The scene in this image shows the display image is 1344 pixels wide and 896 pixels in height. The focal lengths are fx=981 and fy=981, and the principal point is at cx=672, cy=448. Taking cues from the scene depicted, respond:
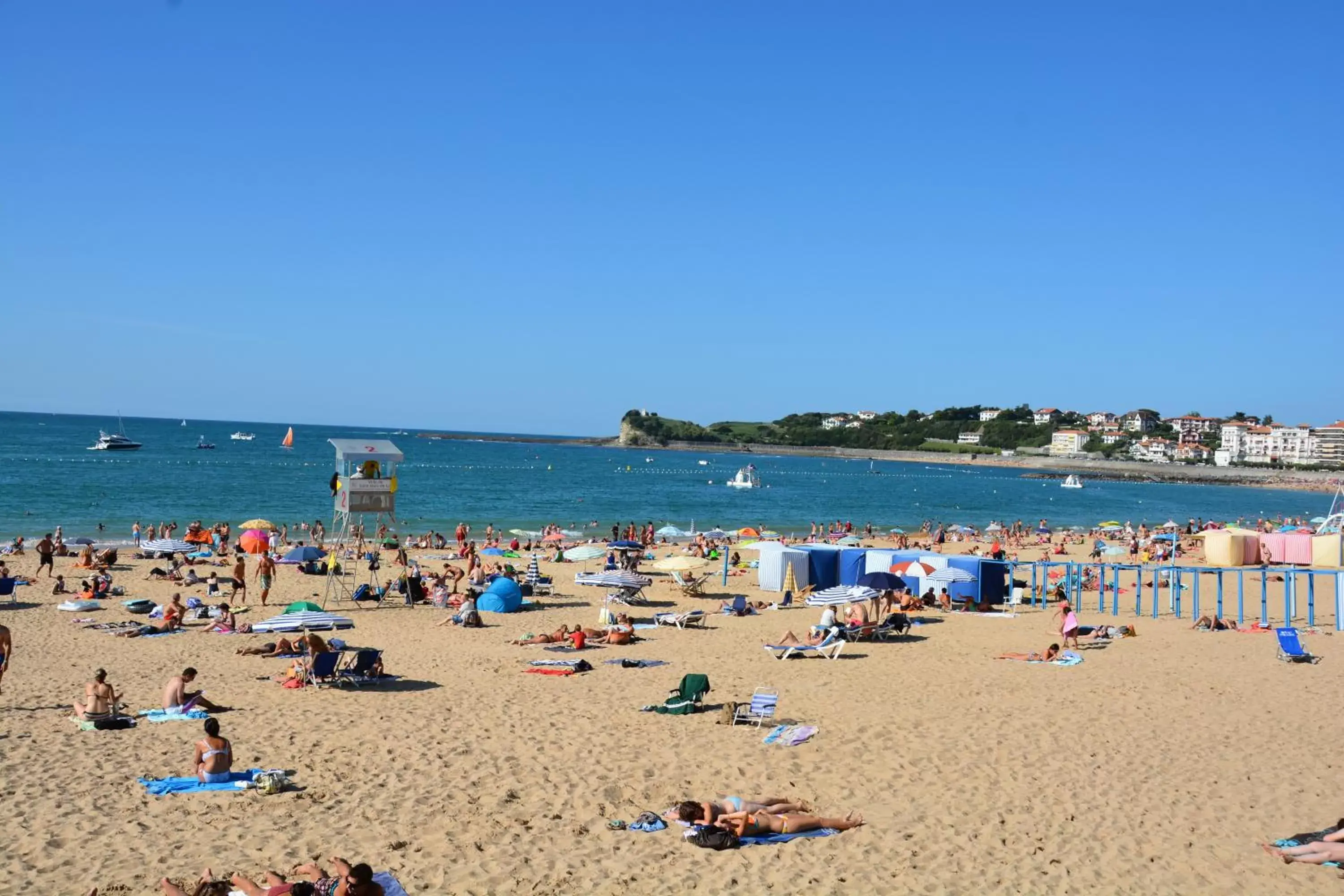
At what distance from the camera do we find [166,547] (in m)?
25.3

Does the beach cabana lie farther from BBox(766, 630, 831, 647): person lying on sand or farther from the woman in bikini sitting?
the woman in bikini sitting

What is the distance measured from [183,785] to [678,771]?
426 centimetres

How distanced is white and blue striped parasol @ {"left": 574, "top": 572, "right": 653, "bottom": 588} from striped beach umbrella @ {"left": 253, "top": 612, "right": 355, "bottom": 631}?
5790 mm

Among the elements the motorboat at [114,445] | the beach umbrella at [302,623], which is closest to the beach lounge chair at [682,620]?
the beach umbrella at [302,623]

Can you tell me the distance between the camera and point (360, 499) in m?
19.9

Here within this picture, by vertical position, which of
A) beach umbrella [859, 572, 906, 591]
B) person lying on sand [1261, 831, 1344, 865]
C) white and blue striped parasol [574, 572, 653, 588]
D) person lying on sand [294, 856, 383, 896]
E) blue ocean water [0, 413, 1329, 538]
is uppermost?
beach umbrella [859, 572, 906, 591]

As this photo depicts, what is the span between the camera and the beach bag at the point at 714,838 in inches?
286

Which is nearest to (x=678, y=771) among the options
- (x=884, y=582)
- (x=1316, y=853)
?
(x=1316, y=853)

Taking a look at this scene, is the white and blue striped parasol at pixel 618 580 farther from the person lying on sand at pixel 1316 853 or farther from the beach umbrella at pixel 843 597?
the person lying on sand at pixel 1316 853

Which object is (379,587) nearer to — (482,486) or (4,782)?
(4,782)

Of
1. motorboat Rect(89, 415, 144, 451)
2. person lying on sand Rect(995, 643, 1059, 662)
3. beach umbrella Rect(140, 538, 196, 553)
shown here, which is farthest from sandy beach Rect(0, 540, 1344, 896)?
motorboat Rect(89, 415, 144, 451)

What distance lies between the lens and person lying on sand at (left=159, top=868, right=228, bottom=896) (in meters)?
5.89

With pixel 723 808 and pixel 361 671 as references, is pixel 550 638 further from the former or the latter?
pixel 723 808

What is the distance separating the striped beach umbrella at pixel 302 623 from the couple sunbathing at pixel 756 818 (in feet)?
28.3
